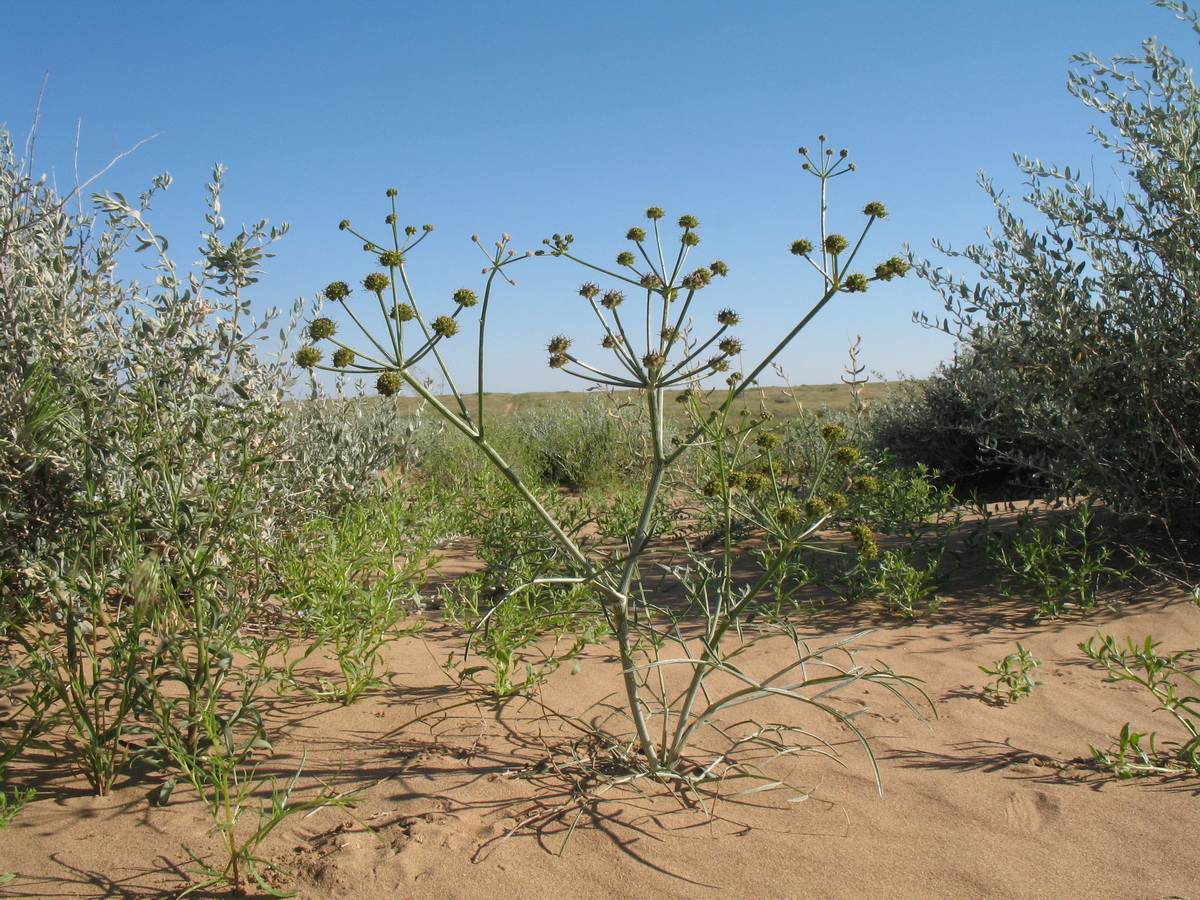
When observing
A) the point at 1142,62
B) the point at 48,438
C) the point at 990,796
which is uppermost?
the point at 1142,62

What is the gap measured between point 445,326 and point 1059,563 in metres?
3.51

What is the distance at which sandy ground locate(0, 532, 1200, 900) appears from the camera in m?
1.94

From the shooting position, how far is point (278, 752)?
256cm

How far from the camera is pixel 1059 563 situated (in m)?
4.04

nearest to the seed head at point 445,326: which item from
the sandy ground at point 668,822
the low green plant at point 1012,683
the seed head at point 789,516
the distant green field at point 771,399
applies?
the seed head at point 789,516

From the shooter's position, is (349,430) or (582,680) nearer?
(582,680)

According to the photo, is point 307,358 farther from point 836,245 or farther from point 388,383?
point 836,245

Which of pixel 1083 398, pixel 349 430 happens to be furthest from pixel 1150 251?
pixel 349 430

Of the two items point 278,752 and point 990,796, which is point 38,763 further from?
point 990,796

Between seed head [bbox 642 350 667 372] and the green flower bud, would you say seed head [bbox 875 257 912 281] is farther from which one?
the green flower bud

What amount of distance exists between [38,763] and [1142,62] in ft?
19.4

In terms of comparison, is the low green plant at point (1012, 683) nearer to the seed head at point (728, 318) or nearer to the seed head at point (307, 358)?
the seed head at point (728, 318)

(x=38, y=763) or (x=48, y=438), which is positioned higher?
(x=48, y=438)

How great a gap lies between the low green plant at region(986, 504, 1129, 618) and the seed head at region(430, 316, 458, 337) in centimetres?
318
